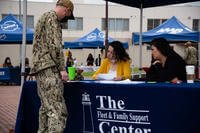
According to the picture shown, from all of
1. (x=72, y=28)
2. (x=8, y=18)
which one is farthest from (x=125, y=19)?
(x=8, y=18)

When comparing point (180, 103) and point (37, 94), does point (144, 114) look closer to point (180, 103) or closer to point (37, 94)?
point (180, 103)

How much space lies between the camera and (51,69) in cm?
552

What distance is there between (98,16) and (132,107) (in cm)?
3948

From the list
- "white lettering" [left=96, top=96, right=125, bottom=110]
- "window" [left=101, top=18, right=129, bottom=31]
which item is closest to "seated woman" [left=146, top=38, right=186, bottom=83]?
"white lettering" [left=96, top=96, right=125, bottom=110]

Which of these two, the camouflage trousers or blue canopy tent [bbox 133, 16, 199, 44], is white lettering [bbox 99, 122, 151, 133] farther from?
blue canopy tent [bbox 133, 16, 199, 44]

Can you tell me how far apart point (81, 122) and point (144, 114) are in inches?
37.1

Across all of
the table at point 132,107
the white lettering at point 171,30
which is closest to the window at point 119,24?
the white lettering at point 171,30

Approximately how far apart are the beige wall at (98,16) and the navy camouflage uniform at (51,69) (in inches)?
1390

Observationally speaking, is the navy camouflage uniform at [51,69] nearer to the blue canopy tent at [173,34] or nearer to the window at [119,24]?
the blue canopy tent at [173,34]

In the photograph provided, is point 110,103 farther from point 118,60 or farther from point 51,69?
point 118,60

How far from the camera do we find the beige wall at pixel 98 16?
41688mm

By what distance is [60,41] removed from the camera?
→ 217 inches

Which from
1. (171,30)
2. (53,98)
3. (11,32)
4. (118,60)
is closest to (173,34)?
(171,30)

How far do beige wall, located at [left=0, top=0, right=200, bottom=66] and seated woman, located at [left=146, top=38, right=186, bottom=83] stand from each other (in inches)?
1383
